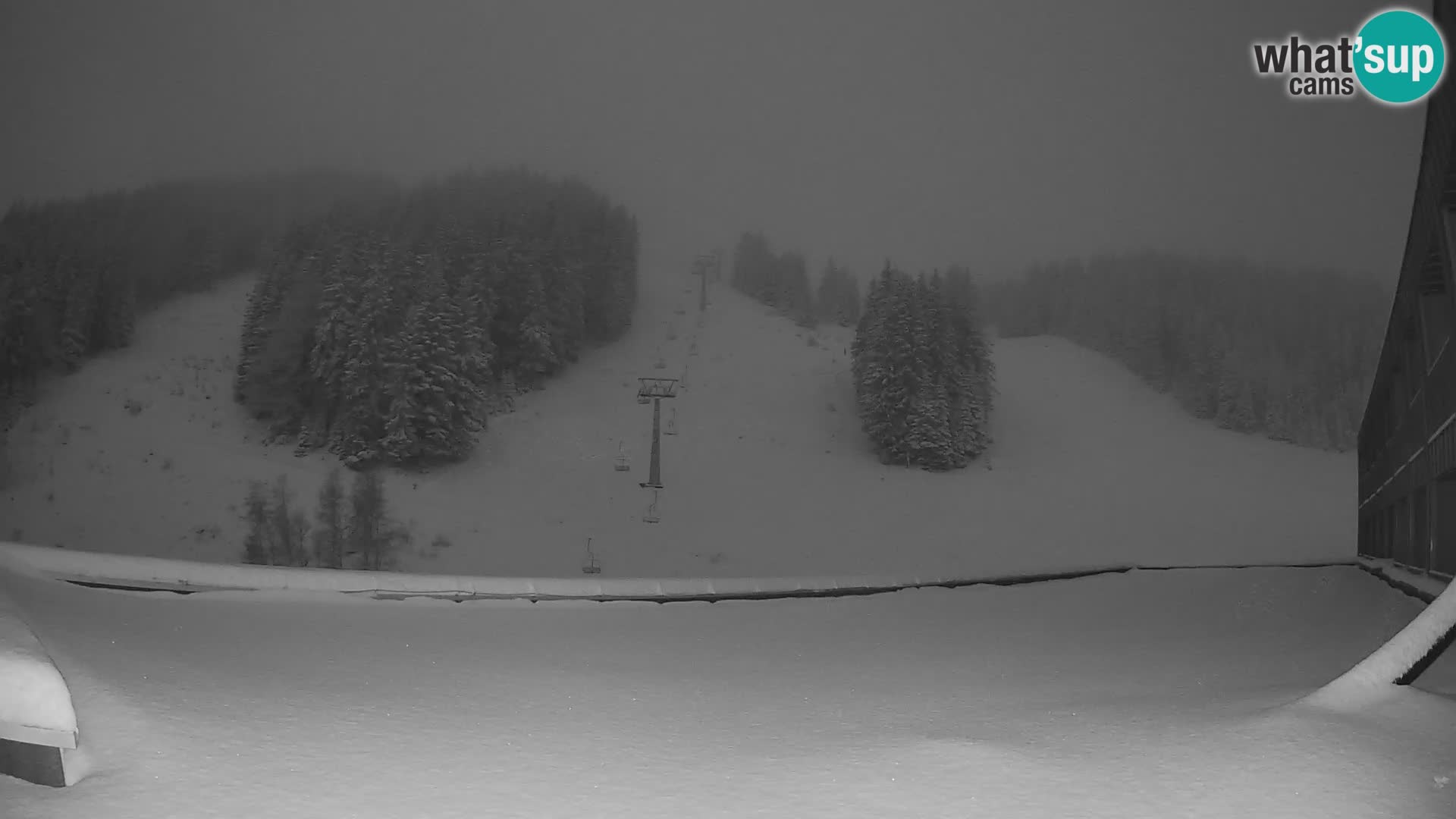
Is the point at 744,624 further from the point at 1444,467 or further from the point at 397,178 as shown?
the point at 397,178

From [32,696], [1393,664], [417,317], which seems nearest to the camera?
[32,696]

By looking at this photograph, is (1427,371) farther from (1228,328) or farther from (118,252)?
(118,252)

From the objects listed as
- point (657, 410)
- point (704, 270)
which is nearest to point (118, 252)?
point (657, 410)

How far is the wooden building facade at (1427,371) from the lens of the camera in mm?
6230

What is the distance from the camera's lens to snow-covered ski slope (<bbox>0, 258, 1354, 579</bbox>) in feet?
49.0

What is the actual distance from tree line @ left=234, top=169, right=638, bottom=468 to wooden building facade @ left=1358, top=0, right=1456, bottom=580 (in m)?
13.1

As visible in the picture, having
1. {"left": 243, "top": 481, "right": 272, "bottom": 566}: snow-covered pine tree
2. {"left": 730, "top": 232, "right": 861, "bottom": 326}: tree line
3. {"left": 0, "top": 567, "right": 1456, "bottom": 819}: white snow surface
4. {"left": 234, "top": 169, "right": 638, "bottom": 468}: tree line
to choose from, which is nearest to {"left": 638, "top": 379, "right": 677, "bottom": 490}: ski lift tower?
{"left": 234, "top": 169, "right": 638, "bottom": 468}: tree line

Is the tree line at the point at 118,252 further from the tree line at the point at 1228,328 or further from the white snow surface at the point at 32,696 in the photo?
the white snow surface at the point at 32,696

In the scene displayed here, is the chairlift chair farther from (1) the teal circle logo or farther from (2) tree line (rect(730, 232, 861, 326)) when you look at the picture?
(1) the teal circle logo

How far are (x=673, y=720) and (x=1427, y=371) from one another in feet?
23.4

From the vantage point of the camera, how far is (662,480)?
17844 mm

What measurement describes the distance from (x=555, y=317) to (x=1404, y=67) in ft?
48.7

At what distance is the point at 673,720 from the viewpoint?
10.7 ft

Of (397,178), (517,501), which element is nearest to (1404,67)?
(517,501)
